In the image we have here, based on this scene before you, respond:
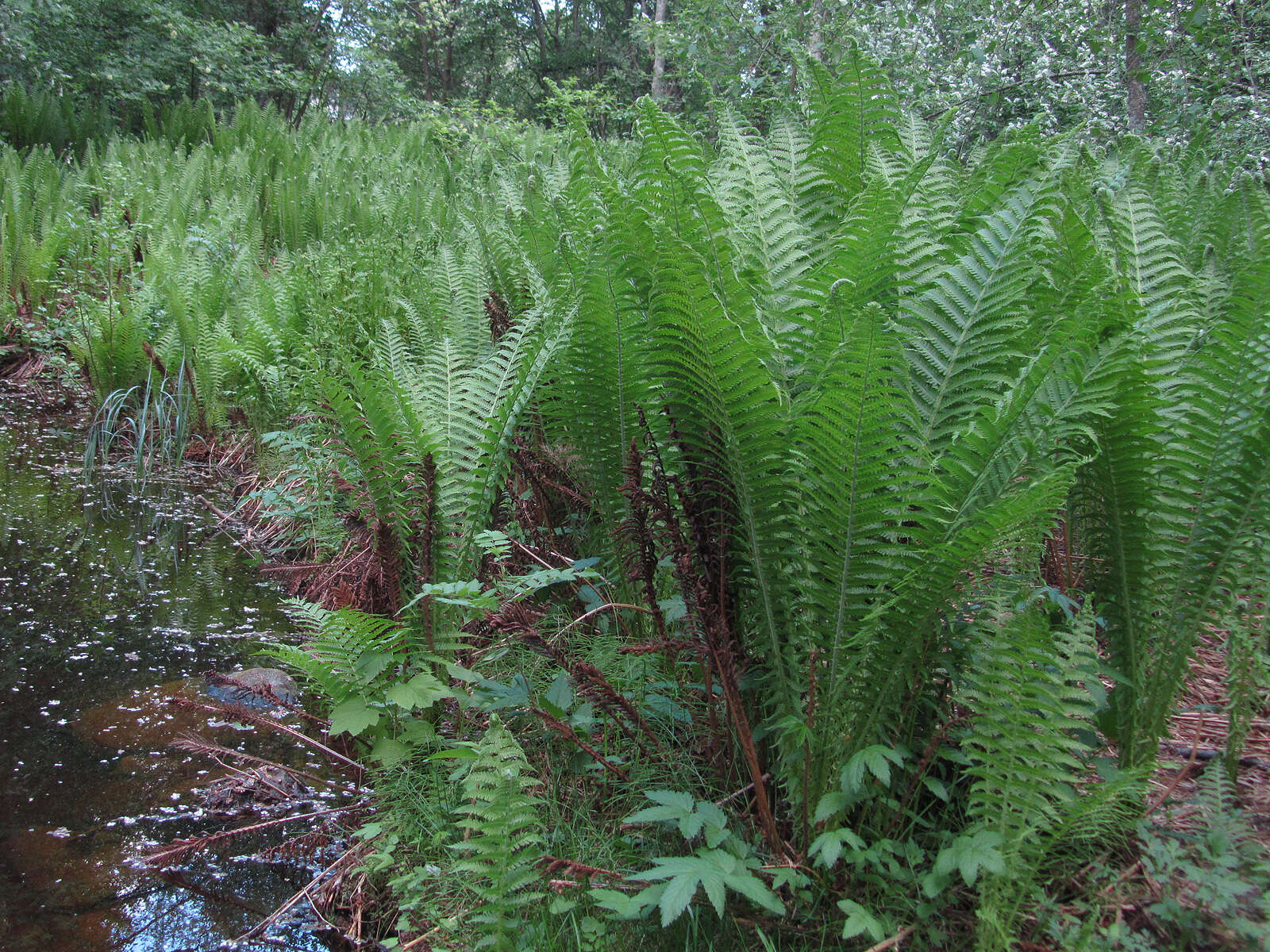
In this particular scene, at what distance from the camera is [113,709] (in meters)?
2.04

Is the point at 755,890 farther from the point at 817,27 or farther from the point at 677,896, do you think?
the point at 817,27

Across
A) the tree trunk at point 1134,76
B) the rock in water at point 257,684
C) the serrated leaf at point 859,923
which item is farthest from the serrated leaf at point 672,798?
the tree trunk at point 1134,76

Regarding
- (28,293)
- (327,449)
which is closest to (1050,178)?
(327,449)

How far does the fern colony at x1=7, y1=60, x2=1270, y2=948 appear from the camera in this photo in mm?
1209

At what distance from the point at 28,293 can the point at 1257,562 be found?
5.73m

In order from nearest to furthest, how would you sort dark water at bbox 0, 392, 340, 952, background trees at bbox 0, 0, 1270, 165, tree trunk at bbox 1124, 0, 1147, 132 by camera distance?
dark water at bbox 0, 392, 340, 952
tree trunk at bbox 1124, 0, 1147, 132
background trees at bbox 0, 0, 1270, 165

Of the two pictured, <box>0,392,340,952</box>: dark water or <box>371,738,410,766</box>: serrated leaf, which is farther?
<box>371,738,410,766</box>: serrated leaf

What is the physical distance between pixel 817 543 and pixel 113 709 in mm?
1812

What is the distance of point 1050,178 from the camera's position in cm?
142

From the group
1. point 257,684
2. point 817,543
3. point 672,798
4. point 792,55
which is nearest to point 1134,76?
point 792,55

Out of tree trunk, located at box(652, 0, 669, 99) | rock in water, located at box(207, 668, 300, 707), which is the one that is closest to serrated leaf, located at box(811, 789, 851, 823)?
rock in water, located at box(207, 668, 300, 707)

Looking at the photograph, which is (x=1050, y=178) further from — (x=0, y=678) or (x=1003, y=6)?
(x=1003, y=6)

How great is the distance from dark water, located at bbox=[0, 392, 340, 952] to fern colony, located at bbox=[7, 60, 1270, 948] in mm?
379

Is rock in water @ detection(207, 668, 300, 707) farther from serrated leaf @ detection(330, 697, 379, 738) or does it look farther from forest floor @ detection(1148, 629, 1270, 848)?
forest floor @ detection(1148, 629, 1270, 848)
